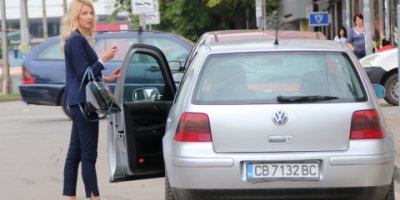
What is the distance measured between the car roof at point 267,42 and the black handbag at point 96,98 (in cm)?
88

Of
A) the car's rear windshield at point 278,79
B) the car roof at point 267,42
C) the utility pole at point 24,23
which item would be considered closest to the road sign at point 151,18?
the utility pole at point 24,23

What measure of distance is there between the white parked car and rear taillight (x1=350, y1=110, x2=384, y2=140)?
351 inches

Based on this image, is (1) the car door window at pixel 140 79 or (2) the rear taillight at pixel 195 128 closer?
(2) the rear taillight at pixel 195 128

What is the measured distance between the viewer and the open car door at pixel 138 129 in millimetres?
7344

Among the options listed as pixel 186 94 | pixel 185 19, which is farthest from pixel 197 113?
pixel 185 19

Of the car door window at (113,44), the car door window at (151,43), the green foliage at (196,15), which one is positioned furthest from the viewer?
the green foliage at (196,15)

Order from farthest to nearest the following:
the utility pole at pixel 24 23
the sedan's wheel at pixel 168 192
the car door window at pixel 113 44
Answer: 1. the utility pole at pixel 24 23
2. the car door window at pixel 113 44
3. the sedan's wheel at pixel 168 192

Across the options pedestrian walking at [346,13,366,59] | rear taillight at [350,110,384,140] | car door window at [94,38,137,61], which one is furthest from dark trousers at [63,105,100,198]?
pedestrian walking at [346,13,366,59]

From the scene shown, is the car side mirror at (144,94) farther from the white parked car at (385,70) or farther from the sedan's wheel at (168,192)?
the white parked car at (385,70)

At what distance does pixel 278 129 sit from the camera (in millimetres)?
6125

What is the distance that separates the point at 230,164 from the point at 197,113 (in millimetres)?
435

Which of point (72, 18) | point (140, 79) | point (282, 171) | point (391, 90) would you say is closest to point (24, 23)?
point (391, 90)

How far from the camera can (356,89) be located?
6.30 m

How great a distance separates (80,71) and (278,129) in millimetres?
1774
